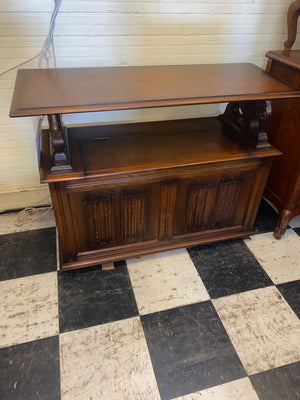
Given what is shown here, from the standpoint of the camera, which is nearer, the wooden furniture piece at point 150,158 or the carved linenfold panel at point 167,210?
the wooden furniture piece at point 150,158

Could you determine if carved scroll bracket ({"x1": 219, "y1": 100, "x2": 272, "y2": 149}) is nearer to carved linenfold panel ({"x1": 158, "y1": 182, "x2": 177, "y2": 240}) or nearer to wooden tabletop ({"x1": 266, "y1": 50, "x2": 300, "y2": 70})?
wooden tabletop ({"x1": 266, "y1": 50, "x2": 300, "y2": 70})

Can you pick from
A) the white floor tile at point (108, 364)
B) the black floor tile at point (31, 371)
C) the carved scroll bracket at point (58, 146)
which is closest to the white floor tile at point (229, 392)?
the white floor tile at point (108, 364)

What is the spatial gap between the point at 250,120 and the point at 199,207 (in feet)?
1.67

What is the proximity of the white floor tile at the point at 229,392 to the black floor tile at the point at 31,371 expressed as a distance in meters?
0.51

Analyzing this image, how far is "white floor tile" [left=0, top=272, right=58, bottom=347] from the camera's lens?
1.41 meters

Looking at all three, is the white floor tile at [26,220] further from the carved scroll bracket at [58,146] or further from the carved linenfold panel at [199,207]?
the carved linenfold panel at [199,207]

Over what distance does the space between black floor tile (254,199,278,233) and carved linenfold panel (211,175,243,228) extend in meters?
0.29

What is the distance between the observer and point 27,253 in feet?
5.85

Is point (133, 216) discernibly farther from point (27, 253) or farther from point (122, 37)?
point (122, 37)

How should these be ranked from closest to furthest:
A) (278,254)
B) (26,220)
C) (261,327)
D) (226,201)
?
(261,327)
(226,201)
(278,254)
(26,220)

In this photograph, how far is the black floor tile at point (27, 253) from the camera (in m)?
1.69

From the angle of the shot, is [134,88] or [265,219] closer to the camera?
[134,88]

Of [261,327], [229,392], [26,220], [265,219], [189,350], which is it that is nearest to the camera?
[229,392]

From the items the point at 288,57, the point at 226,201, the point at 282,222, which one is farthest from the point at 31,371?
the point at 288,57
